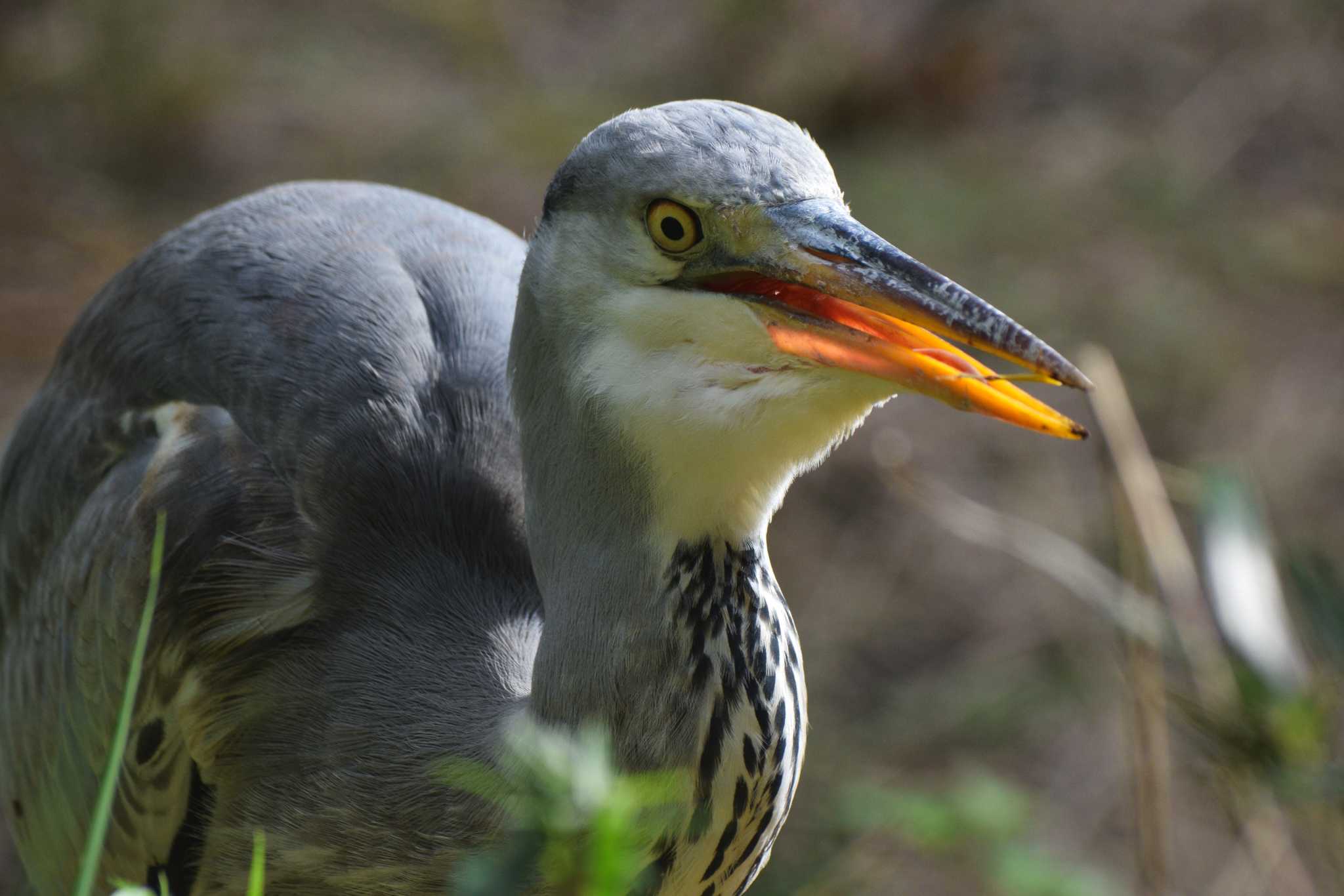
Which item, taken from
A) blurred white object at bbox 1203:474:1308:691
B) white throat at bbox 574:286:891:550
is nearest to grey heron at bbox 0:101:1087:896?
white throat at bbox 574:286:891:550

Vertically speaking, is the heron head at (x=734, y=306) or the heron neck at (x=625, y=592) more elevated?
the heron head at (x=734, y=306)

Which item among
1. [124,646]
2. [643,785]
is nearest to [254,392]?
[124,646]

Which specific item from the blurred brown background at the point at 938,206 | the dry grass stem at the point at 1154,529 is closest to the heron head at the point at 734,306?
the dry grass stem at the point at 1154,529

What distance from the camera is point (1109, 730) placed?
480cm

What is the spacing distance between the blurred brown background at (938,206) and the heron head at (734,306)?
2.12 metres

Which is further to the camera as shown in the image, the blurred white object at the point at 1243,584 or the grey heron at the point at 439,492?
the blurred white object at the point at 1243,584

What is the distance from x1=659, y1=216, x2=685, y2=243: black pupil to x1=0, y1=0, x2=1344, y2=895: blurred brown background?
2.23 metres

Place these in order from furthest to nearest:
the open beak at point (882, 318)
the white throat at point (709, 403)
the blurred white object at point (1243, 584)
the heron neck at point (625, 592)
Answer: the blurred white object at point (1243, 584)
the heron neck at point (625, 592)
the white throat at point (709, 403)
the open beak at point (882, 318)

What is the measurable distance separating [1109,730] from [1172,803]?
0.29 meters

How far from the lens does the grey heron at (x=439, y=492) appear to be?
5.65 ft

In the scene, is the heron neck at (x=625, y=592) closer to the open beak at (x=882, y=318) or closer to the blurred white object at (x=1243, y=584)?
the open beak at (x=882, y=318)

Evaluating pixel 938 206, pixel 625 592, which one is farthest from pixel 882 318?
pixel 938 206

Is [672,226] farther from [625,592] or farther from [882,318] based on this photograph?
[625,592]

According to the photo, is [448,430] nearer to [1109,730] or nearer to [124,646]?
[124,646]
